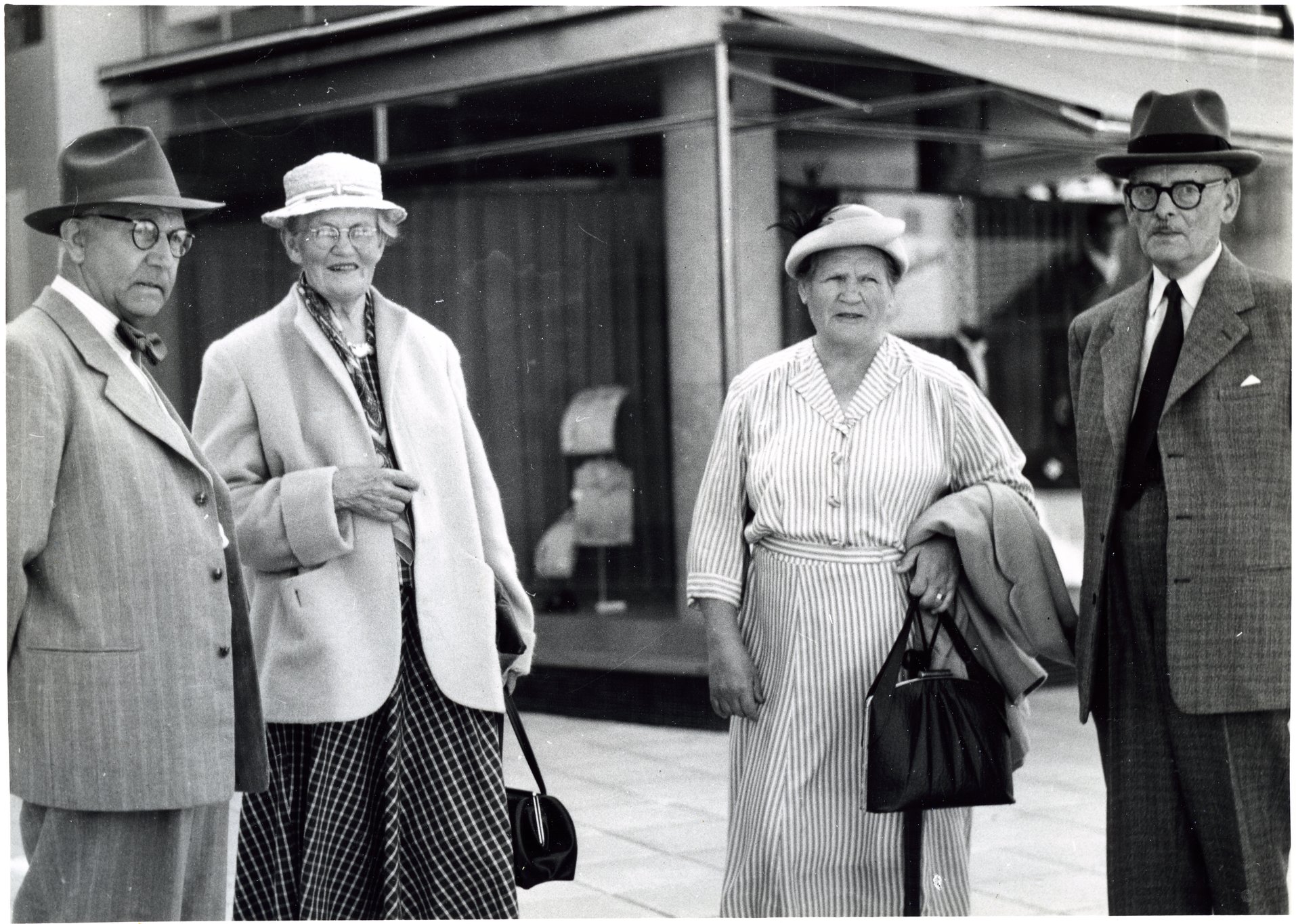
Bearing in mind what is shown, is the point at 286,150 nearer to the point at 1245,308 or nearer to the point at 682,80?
the point at 682,80

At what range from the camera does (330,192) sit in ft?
12.3

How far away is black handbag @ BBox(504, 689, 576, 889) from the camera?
12.6 ft

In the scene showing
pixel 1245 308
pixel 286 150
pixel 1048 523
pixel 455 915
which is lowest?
pixel 455 915

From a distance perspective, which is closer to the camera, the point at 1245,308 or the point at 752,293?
the point at 1245,308

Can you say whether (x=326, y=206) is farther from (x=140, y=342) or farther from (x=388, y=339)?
(x=140, y=342)

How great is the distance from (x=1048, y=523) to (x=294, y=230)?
514 centimetres

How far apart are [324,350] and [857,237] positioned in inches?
49.6

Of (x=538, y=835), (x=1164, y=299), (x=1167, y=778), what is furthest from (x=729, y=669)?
(x=1164, y=299)

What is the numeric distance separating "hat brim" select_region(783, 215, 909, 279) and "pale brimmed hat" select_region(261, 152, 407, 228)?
0.97m

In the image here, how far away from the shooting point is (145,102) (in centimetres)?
641

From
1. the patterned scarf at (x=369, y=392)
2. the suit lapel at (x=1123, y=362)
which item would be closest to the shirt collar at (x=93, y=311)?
the patterned scarf at (x=369, y=392)

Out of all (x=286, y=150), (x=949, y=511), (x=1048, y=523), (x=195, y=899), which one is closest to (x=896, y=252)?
(x=949, y=511)

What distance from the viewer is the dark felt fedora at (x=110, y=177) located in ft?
10.9

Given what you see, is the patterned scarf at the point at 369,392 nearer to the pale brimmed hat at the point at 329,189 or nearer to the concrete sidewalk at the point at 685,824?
the pale brimmed hat at the point at 329,189
